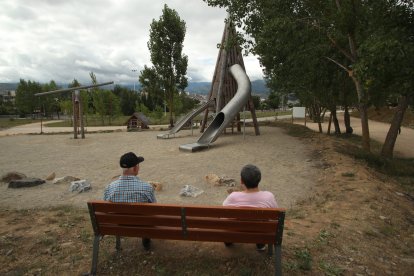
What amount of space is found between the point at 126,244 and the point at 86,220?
1.59 meters

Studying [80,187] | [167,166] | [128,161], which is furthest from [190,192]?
[128,161]

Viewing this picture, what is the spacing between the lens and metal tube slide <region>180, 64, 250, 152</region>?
48.3 feet

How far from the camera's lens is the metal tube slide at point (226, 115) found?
48.3 ft

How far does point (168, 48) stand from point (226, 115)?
48.0 feet

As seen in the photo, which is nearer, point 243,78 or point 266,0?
point 266,0

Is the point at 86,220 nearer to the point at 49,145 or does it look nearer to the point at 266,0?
the point at 266,0

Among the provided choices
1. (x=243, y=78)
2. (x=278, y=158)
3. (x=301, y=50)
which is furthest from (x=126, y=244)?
(x=243, y=78)

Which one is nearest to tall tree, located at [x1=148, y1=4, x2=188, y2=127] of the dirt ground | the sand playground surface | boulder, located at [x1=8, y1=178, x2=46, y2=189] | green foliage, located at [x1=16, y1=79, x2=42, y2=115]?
the sand playground surface

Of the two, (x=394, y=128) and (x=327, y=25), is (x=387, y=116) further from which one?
(x=327, y=25)

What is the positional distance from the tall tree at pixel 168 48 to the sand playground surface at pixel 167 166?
11518mm

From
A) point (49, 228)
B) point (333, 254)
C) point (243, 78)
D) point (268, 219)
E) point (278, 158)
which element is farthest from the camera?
point (243, 78)

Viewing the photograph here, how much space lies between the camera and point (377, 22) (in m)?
10.9

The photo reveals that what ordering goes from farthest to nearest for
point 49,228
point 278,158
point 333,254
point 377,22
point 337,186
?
point 278,158
point 377,22
point 337,186
point 49,228
point 333,254

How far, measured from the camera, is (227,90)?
19531 mm
